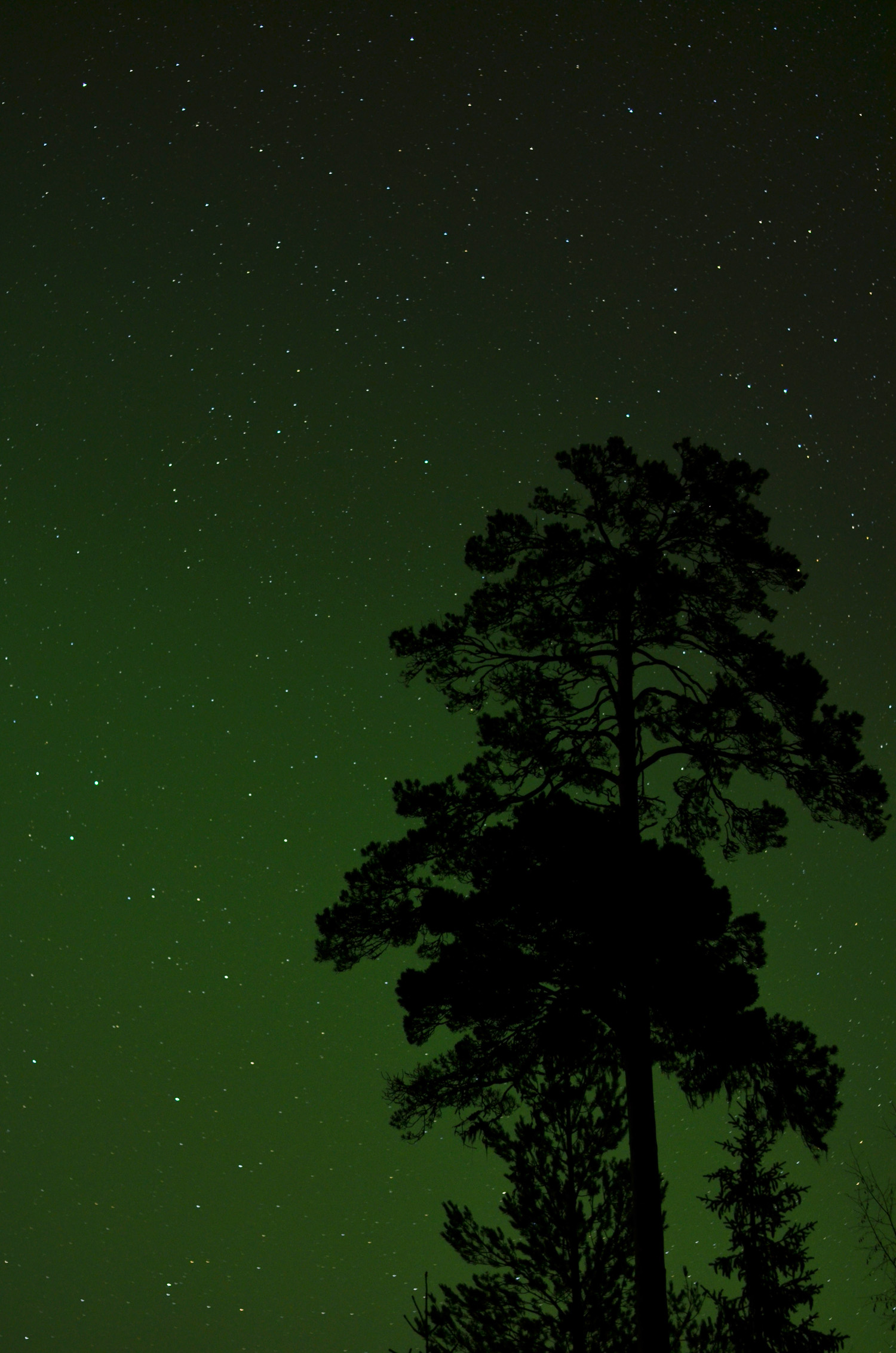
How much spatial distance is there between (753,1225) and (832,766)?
21.0 feet

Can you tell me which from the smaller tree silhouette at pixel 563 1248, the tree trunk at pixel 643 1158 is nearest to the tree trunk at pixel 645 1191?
the tree trunk at pixel 643 1158

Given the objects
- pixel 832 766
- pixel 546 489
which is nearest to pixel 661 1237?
pixel 832 766

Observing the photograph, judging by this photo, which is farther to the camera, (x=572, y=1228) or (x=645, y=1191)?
(x=572, y=1228)

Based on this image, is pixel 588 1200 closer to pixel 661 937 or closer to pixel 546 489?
pixel 661 937

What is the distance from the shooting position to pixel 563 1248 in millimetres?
14133

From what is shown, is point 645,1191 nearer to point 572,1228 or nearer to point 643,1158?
point 643,1158

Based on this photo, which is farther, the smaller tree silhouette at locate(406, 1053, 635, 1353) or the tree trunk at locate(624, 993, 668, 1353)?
the smaller tree silhouette at locate(406, 1053, 635, 1353)

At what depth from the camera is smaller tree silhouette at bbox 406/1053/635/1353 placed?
1391 cm

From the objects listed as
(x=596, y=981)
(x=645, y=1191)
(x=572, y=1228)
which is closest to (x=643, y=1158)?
(x=645, y=1191)

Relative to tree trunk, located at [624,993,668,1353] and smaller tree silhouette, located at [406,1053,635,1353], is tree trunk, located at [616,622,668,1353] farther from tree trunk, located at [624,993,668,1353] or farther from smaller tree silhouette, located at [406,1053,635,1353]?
smaller tree silhouette, located at [406,1053,635,1353]

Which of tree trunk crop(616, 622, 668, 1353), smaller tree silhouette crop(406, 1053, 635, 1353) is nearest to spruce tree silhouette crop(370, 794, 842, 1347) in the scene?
tree trunk crop(616, 622, 668, 1353)

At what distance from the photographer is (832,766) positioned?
10.1 meters

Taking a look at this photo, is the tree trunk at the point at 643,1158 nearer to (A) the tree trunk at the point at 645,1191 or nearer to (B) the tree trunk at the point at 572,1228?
(A) the tree trunk at the point at 645,1191

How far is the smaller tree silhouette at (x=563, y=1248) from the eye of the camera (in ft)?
45.6
